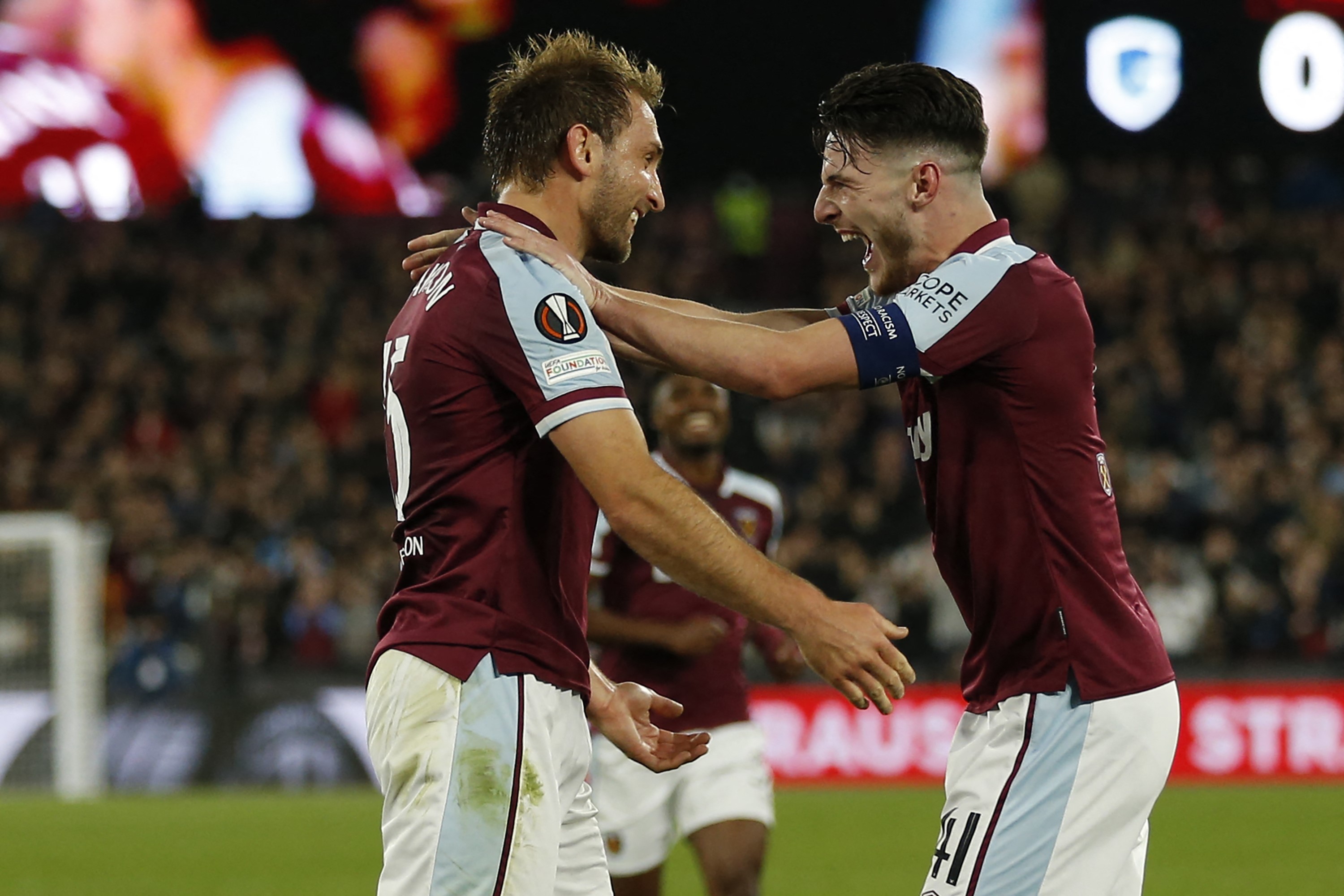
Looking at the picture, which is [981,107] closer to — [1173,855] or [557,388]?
[557,388]

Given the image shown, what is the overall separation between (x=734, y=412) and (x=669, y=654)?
12.0 m

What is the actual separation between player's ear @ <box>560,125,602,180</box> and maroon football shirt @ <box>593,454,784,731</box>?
3.03m

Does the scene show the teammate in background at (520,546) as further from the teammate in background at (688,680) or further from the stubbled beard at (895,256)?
the teammate in background at (688,680)

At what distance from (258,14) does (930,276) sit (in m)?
14.7

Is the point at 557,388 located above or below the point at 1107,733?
above

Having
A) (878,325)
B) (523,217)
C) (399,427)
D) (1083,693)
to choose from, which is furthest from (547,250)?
(1083,693)

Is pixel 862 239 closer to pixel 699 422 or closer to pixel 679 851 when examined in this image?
pixel 699 422

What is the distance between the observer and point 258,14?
17.2 m

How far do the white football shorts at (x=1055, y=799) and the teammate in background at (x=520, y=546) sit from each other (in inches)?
13.5

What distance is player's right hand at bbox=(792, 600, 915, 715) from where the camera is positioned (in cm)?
344

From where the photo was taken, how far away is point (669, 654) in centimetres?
673

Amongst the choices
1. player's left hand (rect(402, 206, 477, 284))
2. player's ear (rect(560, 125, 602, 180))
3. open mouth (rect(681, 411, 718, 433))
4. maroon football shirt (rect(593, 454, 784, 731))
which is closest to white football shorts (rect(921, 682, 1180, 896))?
player's ear (rect(560, 125, 602, 180))

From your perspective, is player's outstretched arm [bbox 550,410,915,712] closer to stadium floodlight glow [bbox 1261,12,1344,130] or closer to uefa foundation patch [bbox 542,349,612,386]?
uefa foundation patch [bbox 542,349,612,386]

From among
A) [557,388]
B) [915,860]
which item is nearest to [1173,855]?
[915,860]
